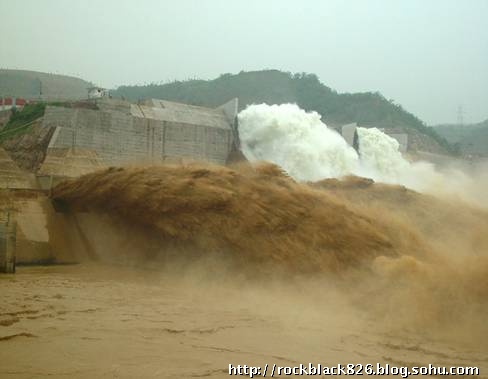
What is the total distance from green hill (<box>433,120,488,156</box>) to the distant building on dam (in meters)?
66.7

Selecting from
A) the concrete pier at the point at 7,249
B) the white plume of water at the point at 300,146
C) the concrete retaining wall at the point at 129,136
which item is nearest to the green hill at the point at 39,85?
the concrete retaining wall at the point at 129,136

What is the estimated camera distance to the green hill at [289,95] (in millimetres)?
85375

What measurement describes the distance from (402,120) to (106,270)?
80228 mm

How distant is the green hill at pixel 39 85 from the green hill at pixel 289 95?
20.4 m

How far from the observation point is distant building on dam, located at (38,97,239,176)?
22141 millimetres

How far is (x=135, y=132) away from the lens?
81.3 ft

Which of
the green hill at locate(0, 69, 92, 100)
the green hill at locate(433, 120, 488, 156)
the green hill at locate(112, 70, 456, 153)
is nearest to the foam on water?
the green hill at locate(0, 69, 92, 100)

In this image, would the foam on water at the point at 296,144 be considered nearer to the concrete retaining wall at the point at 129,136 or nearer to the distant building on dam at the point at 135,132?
the distant building on dam at the point at 135,132

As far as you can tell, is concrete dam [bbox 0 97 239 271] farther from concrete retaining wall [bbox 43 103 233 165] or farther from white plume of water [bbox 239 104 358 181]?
white plume of water [bbox 239 104 358 181]

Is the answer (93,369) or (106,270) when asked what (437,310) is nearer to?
(93,369)

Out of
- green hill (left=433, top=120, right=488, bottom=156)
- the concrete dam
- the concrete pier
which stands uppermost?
green hill (left=433, top=120, right=488, bottom=156)

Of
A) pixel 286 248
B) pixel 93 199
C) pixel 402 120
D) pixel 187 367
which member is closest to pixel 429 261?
pixel 286 248

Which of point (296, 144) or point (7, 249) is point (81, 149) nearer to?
point (7, 249)

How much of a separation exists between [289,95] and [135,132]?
249 feet
